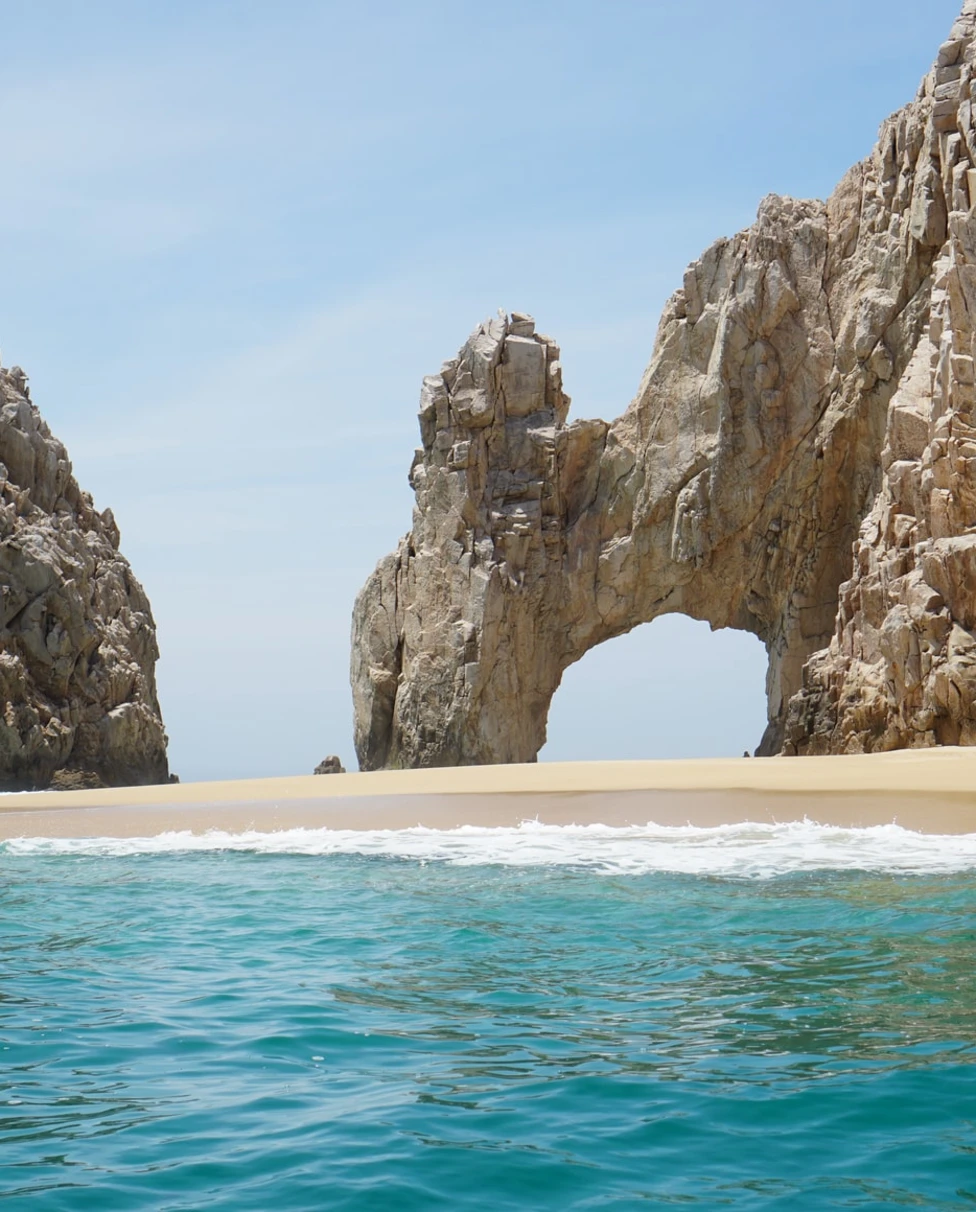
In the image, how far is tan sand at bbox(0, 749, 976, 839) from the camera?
11.5m

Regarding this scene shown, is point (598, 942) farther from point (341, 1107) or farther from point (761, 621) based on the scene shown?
point (761, 621)

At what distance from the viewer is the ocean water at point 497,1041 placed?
3.48 metres

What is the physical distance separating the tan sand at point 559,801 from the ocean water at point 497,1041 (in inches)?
112

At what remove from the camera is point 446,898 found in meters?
7.76

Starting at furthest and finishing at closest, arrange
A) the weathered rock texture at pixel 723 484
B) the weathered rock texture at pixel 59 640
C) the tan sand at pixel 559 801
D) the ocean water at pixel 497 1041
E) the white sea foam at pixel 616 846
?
the weathered rock texture at pixel 59 640 → the weathered rock texture at pixel 723 484 → the tan sand at pixel 559 801 → the white sea foam at pixel 616 846 → the ocean water at pixel 497 1041

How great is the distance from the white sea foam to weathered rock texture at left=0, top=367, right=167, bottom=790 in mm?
18378

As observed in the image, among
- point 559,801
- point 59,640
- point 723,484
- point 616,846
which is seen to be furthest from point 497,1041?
point 59,640

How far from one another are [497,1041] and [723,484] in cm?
2426

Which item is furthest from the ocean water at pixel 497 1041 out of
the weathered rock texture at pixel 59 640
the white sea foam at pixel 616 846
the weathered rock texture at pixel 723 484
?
the weathered rock texture at pixel 59 640

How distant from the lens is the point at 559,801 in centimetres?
1239

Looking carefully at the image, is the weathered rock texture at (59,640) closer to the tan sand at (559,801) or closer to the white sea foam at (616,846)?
the tan sand at (559,801)

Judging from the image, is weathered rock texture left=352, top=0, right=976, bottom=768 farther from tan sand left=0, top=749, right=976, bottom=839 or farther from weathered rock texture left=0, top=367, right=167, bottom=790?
tan sand left=0, top=749, right=976, bottom=839

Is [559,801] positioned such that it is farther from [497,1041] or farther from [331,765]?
[331,765]

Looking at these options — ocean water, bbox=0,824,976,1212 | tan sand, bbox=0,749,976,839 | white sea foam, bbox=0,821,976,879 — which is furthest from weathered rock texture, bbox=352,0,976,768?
ocean water, bbox=0,824,976,1212
